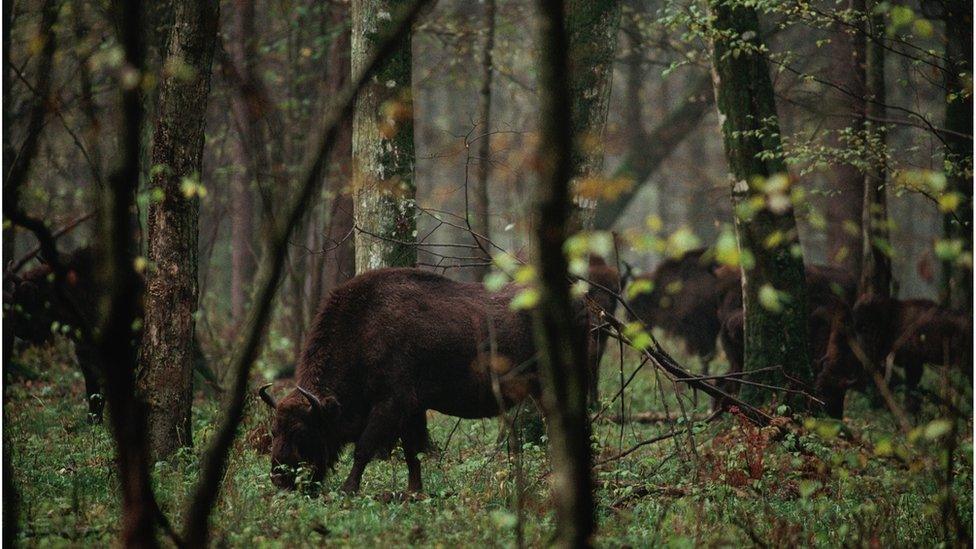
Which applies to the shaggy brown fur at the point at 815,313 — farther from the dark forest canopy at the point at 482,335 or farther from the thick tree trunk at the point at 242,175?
the thick tree trunk at the point at 242,175

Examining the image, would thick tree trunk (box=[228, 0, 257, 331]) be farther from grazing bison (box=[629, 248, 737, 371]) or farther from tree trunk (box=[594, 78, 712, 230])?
tree trunk (box=[594, 78, 712, 230])

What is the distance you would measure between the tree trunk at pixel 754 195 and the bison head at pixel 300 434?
4878mm

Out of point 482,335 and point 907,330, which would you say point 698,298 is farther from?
point 482,335

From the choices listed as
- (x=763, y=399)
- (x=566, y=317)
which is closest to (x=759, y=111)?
(x=763, y=399)

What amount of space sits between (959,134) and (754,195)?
9.88 feet

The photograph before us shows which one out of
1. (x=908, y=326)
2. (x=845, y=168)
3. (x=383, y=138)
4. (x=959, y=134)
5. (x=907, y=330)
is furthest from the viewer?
(x=845, y=168)

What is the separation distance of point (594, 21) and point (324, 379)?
4.79 m

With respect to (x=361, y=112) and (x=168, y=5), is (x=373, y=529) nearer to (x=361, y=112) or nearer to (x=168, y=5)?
(x=361, y=112)

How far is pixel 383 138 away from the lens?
930 centimetres

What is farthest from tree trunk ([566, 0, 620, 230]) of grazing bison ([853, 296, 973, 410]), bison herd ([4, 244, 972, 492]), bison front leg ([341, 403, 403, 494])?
grazing bison ([853, 296, 973, 410])

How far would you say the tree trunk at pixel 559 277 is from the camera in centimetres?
300

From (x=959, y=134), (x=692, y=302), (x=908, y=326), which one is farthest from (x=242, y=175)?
(x=959, y=134)

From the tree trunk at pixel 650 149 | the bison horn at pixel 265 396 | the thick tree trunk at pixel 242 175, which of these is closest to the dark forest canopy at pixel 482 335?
the bison horn at pixel 265 396

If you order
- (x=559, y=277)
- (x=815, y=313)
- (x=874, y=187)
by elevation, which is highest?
(x=874, y=187)
